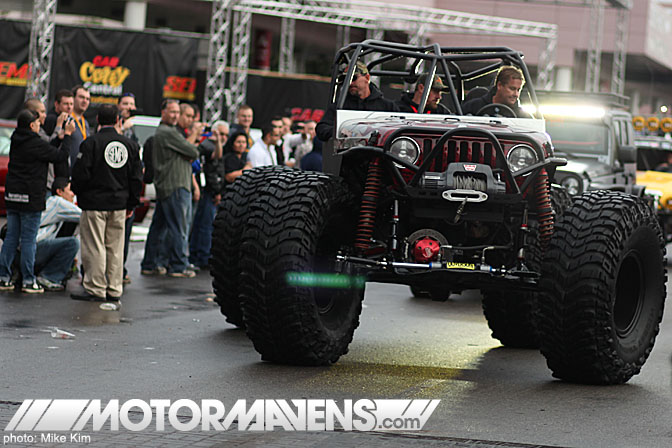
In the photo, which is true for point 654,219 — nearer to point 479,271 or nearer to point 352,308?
Result: point 479,271

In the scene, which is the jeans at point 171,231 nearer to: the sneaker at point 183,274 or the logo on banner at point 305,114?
the sneaker at point 183,274

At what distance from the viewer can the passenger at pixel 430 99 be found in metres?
9.77

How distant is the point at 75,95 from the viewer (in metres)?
13.2

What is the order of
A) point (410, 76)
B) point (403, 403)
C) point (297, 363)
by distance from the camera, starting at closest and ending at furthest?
1. point (403, 403)
2. point (297, 363)
3. point (410, 76)

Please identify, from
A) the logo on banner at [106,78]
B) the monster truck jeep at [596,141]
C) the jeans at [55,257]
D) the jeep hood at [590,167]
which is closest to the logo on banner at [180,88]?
the logo on banner at [106,78]

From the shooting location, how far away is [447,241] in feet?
28.7

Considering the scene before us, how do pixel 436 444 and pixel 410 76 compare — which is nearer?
pixel 436 444

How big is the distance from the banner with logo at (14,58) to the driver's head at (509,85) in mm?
22595

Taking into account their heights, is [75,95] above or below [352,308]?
above

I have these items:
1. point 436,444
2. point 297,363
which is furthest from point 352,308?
point 436,444

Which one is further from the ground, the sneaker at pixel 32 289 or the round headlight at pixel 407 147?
the round headlight at pixel 407 147

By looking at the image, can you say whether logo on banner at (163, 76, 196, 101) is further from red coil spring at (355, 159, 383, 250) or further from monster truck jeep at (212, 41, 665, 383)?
red coil spring at (355, 159, 383, 250)

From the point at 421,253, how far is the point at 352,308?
3.23 feet

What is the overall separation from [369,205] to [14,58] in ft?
78.6
